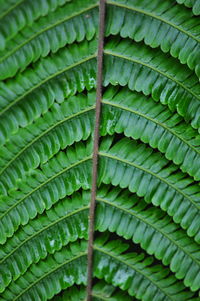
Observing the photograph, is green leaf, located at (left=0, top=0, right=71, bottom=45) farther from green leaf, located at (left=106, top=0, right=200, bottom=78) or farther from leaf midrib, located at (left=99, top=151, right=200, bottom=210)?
leaf midrib, located at (left=99, top=151, right=200, bottom=210)

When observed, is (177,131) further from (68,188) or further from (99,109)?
(68,188)

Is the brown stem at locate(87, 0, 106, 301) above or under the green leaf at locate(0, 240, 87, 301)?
above

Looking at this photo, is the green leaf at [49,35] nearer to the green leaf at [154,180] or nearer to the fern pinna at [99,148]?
the fern pinna at [99,148]

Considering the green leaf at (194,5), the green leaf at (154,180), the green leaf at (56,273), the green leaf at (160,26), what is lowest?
the green leaf at (56,273)

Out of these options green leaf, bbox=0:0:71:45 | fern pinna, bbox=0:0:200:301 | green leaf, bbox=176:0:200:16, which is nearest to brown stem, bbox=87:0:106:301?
fern pinna, bbox=0:0:200:301

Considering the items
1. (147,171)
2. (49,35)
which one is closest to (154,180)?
(147,171)

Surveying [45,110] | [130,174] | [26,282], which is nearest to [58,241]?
[26,282]

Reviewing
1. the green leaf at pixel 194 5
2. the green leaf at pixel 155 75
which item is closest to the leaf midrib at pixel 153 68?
the green leaf at pixel 155 75

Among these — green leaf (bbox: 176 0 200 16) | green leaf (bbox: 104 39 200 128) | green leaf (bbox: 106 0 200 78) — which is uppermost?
green leaf (bbox: 176 0 200 16)
